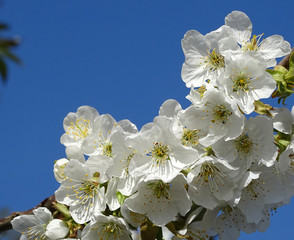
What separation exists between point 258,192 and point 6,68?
245 cm

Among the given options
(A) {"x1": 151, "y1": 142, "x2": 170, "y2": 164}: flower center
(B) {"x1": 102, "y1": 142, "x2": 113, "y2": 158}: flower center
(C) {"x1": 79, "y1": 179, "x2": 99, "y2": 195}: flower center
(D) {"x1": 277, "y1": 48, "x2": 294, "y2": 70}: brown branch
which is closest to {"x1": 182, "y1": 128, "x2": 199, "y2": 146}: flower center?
Answer: (A) {"x1": 151, "y1": 142, "x2": 170, "y2": 164}: flower center

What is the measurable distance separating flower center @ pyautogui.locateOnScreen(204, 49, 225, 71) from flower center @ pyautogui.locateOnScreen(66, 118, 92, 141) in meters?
1.30

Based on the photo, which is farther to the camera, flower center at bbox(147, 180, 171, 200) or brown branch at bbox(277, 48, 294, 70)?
brown branch at bbox(277, 48, 294, 70)

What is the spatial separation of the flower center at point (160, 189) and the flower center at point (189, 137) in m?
0.38

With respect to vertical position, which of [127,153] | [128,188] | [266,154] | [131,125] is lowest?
[266,154]

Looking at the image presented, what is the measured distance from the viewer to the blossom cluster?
10.4 feet

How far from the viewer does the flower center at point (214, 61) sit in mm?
Result: 3684

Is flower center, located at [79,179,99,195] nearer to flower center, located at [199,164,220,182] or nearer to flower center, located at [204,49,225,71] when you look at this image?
flower center, located at [199,164,220,182]

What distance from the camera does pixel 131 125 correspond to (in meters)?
3.36

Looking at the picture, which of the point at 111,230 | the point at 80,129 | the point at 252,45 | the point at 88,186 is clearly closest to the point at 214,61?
the point at 252,45

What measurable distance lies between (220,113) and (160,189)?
0.81 metres

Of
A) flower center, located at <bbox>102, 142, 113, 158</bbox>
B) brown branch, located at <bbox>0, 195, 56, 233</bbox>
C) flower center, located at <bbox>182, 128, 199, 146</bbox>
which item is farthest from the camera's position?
brown branch, located at <bbox>0, 195, 56, 233</bbox>

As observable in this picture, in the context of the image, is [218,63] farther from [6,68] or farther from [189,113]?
[6,68]

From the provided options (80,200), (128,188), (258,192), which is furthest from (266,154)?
(80,200)
